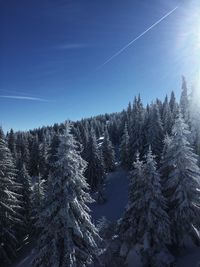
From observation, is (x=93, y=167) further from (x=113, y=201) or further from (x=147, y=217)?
(x=147, y=217)

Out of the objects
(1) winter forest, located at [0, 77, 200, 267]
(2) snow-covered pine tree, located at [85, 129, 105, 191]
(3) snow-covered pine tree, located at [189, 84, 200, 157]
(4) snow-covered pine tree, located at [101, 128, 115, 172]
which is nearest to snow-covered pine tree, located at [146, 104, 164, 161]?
(3) snow-covered pine tree, located at [189, 84, 200, 157]

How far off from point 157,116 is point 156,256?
38.8 meters

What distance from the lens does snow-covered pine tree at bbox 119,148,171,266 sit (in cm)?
2245

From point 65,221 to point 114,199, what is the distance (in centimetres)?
3526

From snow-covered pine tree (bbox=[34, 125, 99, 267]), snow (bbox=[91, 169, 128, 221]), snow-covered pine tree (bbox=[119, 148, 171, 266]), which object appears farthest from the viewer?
snow (bbox=[91, 169, 128, 221])

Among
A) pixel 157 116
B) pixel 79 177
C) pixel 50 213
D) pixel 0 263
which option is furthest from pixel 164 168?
pixel 157 116

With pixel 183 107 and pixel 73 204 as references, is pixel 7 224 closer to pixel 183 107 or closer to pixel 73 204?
pixel 73 204

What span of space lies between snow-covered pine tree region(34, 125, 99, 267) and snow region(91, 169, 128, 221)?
2626cm

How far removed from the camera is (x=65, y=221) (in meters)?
17.3

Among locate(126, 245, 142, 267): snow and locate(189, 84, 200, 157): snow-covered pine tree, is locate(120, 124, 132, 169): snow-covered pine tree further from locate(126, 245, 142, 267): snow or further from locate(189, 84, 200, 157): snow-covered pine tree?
locate(126, 245, 142, 267): snow

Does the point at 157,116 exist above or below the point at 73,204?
above

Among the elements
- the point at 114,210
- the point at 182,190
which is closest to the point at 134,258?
the point at 182,190

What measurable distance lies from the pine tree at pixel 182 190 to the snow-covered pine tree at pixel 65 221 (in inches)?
362

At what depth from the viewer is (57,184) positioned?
1794 centimetres
